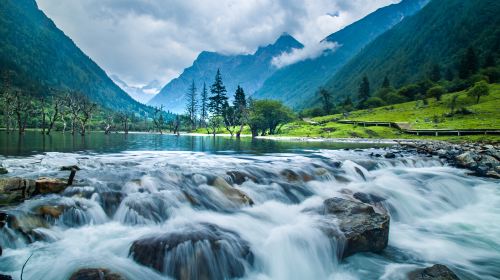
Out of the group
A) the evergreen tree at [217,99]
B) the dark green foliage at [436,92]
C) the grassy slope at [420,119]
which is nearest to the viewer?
the grassy slope at [420,119]

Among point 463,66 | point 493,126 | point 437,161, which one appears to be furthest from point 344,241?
point 463,66

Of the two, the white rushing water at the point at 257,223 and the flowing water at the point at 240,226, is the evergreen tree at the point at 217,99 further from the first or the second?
the flowing water at the point at 240,226

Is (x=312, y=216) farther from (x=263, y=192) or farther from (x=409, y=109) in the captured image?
(x=409, y=109)

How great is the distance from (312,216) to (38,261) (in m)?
9.72

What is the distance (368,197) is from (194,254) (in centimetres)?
1043

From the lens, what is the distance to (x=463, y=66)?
11931cm

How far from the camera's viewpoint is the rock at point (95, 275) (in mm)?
6793

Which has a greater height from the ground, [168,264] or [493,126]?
[493,126]

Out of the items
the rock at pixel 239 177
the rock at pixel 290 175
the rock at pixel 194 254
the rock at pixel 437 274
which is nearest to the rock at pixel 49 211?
the rock at pixel 194 254

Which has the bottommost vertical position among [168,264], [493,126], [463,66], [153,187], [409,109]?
[168,264]

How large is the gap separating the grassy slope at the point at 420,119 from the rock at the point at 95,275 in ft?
210

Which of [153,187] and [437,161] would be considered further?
[437,161]

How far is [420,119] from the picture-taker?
256ft

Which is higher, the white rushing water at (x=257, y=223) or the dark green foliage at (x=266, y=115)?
the dark green foliage at (x=266, y=115)
